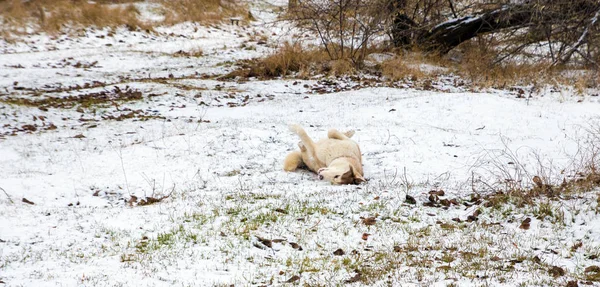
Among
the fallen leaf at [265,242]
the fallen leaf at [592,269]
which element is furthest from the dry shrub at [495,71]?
the fallen leaf at [265,242]

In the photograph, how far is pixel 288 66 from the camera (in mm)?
19531

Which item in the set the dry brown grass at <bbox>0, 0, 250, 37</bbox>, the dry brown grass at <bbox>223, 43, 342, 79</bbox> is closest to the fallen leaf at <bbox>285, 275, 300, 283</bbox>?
the dry brown grass at <bbox>223, 43, 342, 79</bbox>

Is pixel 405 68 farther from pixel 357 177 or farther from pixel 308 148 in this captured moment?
pixel 357 177

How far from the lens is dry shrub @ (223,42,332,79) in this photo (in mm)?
19219

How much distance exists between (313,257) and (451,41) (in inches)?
669

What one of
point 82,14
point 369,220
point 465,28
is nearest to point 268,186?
point 369,220

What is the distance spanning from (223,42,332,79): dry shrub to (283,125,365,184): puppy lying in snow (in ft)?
33.5

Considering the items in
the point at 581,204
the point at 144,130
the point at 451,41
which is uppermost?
the point at 451,41

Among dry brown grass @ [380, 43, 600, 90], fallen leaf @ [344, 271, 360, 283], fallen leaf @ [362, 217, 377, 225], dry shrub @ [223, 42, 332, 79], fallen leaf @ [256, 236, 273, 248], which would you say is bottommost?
fallen leaf @ [256, 236, 273, 248]

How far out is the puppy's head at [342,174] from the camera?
25.7ft

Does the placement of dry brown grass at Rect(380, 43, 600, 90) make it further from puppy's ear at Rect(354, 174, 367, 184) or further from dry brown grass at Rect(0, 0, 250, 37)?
→ dry brown grass at Rect(0, 0, 250, 37)

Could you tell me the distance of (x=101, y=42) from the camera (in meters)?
22.5

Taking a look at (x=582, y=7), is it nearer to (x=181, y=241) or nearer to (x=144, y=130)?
(x=144, y=130)

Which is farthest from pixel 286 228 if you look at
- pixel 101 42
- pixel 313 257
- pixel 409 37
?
pixel 101 42
